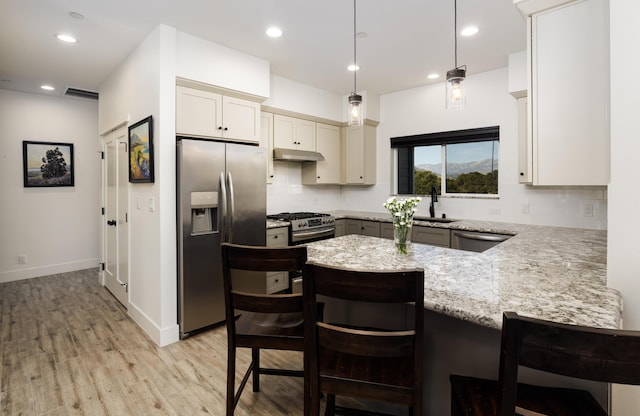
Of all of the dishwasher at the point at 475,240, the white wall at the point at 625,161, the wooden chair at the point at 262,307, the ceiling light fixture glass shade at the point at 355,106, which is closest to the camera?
the white wall at the point at 625,161

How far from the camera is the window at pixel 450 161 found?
4074 mm

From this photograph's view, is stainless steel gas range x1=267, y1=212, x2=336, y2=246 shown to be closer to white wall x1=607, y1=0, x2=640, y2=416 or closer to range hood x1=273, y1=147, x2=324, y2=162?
range hood x1=273, y1=147, x2=324, y2=162

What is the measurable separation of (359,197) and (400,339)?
420cm

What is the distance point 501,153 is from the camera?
3.89 m

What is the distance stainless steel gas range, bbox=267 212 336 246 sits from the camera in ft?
12.7

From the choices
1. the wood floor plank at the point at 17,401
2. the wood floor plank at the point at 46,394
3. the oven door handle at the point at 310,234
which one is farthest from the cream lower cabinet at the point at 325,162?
the wood floor plank at the point at 17,401

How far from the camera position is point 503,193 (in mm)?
3889

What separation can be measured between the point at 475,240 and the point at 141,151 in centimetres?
348

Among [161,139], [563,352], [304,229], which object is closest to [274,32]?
[161,139]

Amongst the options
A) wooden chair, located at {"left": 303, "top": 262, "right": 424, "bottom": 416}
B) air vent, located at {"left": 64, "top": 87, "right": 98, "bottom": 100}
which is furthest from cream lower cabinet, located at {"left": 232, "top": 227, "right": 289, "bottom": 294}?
air vent, located at {"left": 64, "top": 87, "right": 98, "bottom": 100}

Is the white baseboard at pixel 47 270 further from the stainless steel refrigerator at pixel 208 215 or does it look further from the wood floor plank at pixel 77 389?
the stainless steel refrigerator at pixel 208 215

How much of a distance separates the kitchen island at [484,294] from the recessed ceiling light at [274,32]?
1.95 metres

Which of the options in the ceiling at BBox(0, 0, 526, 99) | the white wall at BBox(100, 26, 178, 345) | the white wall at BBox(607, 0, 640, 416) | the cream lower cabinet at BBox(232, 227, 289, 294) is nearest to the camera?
the white wall at BBox(607, 0, 640, 416)

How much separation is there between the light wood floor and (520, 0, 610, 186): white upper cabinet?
78.8 inches
